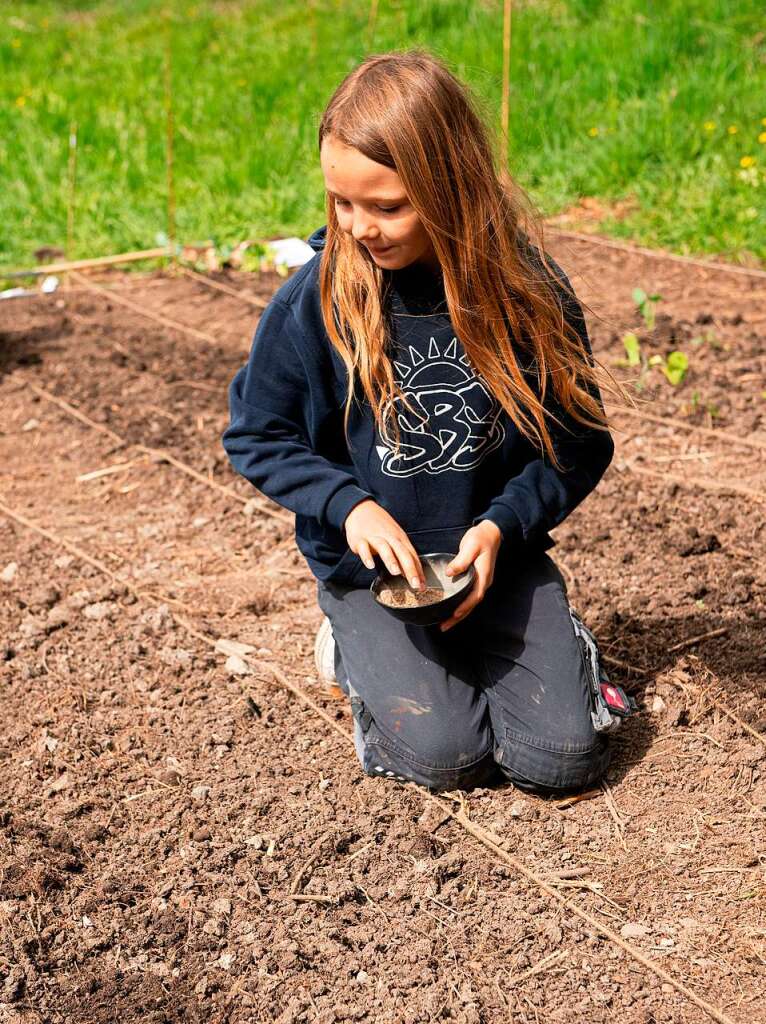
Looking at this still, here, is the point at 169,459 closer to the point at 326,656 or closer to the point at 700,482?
the point at 326,656

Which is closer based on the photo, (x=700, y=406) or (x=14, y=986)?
(x=14, y=986)

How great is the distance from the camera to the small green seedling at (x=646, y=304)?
3.77 meters

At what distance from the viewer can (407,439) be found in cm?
217

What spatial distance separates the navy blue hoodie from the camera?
2.12 metres

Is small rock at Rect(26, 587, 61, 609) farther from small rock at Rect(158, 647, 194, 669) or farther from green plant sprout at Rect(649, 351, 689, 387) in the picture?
green plant sprout at Rect(649, 351, 689, 387)

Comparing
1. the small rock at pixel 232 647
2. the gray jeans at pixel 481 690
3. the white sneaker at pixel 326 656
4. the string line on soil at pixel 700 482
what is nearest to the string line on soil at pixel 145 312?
the string line on soil at pixel 700 482

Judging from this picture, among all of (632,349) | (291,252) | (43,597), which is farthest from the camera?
(291,252)

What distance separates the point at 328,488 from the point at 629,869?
2.75 feet

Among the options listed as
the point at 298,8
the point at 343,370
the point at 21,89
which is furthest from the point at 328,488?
the point at 298,8

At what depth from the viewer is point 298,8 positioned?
8742 mm

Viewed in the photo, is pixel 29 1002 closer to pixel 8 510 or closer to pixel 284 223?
pixel 8 510

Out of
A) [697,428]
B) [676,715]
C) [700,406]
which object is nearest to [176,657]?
[676,715]

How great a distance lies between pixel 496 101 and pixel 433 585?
123 inches

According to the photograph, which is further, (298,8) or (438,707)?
(298,8)
